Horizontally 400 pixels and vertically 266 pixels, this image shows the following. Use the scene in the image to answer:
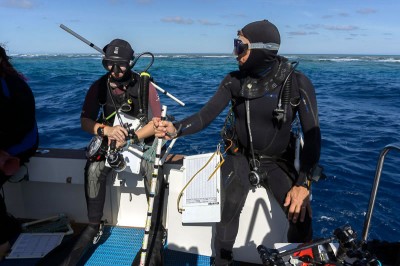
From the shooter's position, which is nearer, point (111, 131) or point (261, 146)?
point (261, 146)

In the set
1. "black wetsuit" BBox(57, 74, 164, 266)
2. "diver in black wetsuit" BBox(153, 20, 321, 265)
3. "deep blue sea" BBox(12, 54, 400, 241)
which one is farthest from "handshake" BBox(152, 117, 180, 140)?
"deep blue sea" BBox(12, 54, 400, 241)

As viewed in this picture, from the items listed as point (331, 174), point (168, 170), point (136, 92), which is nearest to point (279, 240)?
point (168, 170)

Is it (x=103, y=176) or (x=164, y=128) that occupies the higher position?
(x=164, y=128)

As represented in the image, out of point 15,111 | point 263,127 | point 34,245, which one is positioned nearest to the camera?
point 263,127

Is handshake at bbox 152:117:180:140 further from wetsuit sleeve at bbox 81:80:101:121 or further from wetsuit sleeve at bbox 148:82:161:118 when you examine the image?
wetsuit sleeve at bbox 81:80:101:121

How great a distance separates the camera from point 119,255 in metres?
3.61

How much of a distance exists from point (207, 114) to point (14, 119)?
1.91 m

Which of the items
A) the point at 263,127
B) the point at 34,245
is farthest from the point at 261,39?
the point at 34,245

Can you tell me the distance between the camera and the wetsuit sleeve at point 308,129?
2.82 meters

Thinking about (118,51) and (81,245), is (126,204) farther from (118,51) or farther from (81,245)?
(118,51)

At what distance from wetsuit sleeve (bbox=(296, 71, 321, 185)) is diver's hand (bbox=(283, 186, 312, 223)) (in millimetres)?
80

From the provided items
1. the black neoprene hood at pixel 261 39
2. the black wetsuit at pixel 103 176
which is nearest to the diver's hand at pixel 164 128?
the black wetsuit at pixel 103 176

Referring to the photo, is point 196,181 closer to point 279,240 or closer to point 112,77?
point 279,240

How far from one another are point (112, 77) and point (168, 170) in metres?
1.26
